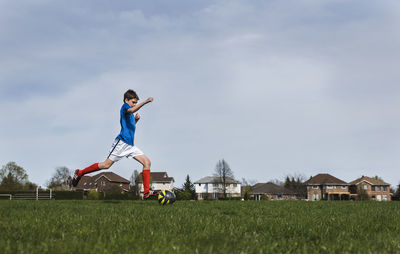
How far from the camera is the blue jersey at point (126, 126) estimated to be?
9.20 meters

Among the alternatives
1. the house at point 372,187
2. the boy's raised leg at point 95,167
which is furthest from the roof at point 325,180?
the boy's raised leg at point 95,167

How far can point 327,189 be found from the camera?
111 metres

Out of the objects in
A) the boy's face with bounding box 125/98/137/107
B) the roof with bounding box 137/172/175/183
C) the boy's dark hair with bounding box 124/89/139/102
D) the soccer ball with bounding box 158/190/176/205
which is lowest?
the roof with bounding box 137/172/175/183

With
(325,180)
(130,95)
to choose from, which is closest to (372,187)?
(325,180)

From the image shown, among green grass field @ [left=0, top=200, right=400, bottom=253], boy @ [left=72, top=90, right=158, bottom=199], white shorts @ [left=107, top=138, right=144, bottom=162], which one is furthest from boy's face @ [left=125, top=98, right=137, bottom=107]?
green grass field @ [left=0, top=200, right=400, bottom=253]

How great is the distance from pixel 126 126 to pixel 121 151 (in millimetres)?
697

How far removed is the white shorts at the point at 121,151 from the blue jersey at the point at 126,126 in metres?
0.11

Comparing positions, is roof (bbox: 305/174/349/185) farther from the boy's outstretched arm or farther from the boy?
the boy's outstretched arm

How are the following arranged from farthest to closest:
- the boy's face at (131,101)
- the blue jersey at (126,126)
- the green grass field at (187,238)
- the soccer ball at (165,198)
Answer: the boy's face at (131,101) < the blue jersey at (126,126) < the soccer ball at (165,198) < the green grass field at (187,238)

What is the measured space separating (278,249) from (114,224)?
Result: 2314mm

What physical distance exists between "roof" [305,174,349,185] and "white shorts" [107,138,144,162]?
111 m

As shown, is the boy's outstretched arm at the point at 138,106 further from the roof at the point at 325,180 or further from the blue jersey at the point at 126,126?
the roof at the point at 325,180

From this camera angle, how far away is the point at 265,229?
4.49 m

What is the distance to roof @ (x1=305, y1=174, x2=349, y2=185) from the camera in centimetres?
11138
